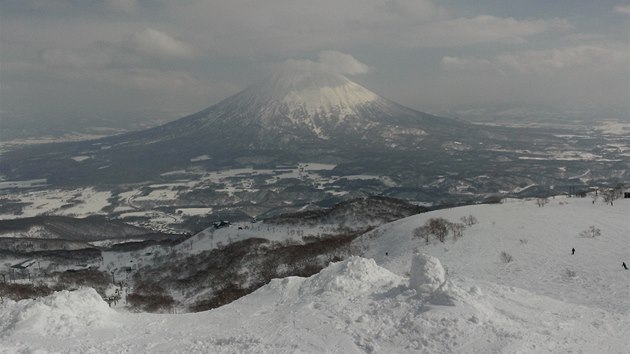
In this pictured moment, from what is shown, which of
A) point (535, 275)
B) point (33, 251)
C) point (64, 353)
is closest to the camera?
point (64, 353)

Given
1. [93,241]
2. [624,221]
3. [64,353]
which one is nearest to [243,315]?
[64,353]

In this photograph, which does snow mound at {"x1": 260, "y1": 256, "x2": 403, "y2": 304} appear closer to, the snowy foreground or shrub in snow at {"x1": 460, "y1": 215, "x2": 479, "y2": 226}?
the snowy foreground

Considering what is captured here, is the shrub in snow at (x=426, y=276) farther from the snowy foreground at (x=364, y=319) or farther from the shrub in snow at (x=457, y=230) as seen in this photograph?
the shrub in snow at (x=457, y=230)

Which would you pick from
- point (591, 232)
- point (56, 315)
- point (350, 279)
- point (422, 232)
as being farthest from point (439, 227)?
point (56, 315)

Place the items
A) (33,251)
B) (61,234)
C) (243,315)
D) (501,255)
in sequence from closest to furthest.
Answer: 1. (243,315)
2. (501,255)
3. (33,251)
4. (61,234)

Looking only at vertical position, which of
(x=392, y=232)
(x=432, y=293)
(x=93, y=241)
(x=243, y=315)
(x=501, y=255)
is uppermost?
(x=432, y=293)

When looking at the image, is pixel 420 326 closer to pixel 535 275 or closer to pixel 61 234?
pixel 535 275
